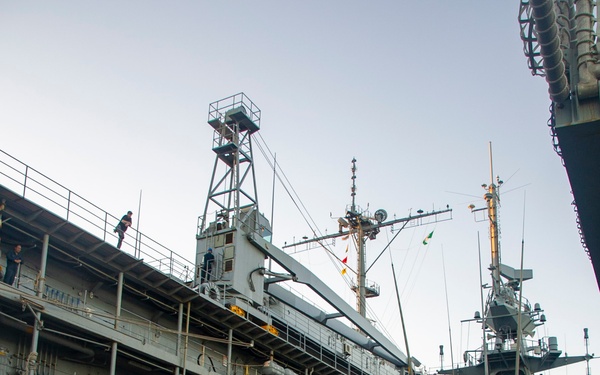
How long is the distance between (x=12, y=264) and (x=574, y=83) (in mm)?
16684

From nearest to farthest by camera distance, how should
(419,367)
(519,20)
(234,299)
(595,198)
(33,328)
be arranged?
1. (519,20)
2. (595,198)
3. (33,328)
4. (234,299)
5. (419,367)

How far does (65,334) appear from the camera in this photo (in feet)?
75.9

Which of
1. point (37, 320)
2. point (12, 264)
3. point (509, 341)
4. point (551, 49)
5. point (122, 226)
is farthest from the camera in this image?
point (509, 341)

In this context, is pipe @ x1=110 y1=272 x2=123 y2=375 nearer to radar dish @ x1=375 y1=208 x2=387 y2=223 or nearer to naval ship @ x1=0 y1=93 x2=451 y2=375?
naval ship @ x1=0 y1=93 x2=451 y2=375

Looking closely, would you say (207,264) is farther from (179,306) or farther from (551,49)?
(551,49)

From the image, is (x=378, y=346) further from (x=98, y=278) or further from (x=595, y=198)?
(x=595, y=198)

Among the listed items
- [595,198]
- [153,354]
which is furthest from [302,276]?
[595,198]

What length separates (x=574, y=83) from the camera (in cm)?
1681

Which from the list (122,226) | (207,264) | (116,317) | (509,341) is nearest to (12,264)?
(116,317)

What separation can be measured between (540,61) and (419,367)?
3526cm

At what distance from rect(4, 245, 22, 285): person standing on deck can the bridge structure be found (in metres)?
15.7

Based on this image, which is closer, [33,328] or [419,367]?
[33,328]

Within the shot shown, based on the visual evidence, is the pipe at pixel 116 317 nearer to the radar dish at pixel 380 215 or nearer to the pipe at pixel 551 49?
the pipe at pixel 551 49

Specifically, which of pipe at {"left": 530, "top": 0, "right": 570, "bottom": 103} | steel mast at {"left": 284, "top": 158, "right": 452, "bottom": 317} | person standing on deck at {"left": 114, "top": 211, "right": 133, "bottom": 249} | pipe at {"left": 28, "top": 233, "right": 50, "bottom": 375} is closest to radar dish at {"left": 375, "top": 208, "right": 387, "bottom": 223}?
steel mast at {"left": 284, "top": 158, "right": 452, "bottom": 317}
